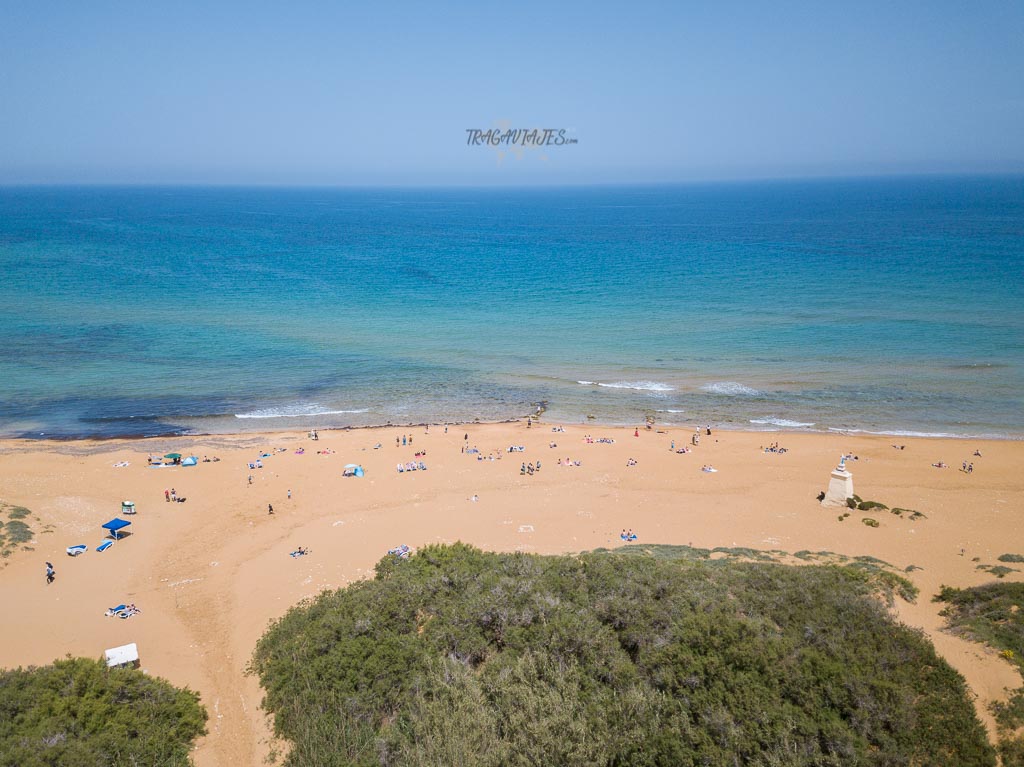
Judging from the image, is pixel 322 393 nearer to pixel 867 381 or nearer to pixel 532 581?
pixel 532 581

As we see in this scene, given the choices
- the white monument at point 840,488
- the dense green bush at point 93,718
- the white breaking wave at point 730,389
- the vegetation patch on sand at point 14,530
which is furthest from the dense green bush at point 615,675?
the white breaking wave at point 730,389

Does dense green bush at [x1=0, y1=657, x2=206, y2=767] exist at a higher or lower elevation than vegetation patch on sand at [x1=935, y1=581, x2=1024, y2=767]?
lower

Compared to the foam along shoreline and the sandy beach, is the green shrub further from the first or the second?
the foam along shoreline

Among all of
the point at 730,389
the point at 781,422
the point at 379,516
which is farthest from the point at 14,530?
the point at 730,389

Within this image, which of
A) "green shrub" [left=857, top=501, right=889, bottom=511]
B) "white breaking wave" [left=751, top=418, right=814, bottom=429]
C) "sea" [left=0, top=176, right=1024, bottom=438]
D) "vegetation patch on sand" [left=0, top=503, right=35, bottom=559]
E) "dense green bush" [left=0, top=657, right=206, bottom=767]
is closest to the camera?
"dense green bush" [left=0, top=657, right=206, bottom=767]

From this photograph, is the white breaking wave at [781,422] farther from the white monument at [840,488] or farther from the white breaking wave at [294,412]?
the white breaking wave at [294,412]

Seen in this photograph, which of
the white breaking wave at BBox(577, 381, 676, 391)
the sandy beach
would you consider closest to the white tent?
the sandy beach
